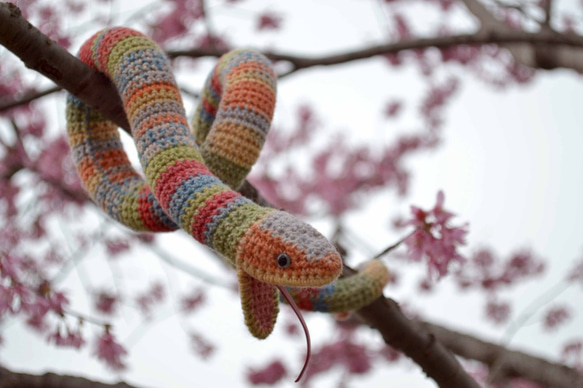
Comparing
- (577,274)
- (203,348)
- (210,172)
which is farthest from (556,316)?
(210,172)

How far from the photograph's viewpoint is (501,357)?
2.35 meters

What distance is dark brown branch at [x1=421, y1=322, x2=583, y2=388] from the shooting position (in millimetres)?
2316

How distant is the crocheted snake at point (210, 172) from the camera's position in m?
0.56

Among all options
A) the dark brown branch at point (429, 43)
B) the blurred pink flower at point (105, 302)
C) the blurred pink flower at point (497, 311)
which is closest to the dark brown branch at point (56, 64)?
the dark brown branch at point (429, 43)

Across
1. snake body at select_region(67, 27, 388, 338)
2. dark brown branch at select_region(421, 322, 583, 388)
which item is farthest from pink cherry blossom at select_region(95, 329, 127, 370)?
dark brown branch at select_region(421, 322, 583, 388)

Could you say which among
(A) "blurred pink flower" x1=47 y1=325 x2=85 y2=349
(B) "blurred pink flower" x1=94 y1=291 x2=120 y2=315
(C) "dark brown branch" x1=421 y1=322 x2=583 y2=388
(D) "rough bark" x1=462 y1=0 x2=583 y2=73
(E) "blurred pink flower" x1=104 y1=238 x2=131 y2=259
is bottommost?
(A) "blurred pink flower" x1=47 y1=325 x2=85 y2=349

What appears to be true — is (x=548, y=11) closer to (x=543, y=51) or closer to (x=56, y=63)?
(x=543, y=51)

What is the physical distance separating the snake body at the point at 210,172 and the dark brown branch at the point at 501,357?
149 centimetres

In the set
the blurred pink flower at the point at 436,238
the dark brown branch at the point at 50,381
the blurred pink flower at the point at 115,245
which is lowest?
the dark brown branch at the point at 50,381

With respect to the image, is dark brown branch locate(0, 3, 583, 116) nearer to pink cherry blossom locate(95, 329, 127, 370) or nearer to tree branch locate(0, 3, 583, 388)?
tree branch locate(0, 3, 583, 388)

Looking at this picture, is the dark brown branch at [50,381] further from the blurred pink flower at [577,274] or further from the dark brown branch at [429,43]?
the blurred pink flower at [577,274]

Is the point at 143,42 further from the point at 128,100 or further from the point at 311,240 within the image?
the point at 311,240

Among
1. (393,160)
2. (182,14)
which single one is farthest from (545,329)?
(182,14)

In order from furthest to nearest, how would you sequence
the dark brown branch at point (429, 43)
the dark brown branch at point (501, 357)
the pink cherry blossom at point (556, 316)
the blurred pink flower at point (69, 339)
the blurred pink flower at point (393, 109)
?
the blurred pink flower at point (393, 109)
the pink cherry blossom at point (556, 316)
the dark brown branch at point (501, 357)
the dark brown branch at point (429, 43)
the blurred pink flower at point (69, 339)
